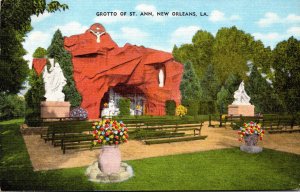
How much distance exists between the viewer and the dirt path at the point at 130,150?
8.34m

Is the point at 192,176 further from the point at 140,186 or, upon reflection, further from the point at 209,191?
the point at 140,186

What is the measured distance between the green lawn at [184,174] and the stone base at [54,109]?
6.69 m

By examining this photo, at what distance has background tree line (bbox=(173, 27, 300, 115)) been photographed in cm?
2939

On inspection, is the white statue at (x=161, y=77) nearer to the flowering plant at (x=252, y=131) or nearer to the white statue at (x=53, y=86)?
the white statue at (x=53, y=86)

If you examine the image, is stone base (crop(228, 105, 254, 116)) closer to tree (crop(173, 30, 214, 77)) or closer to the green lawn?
the green lawn

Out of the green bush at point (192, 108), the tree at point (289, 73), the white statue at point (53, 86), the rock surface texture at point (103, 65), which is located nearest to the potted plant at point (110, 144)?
the tree at point (289, 73)

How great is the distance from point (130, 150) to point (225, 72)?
101ft

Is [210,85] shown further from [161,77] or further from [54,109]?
[54,109]

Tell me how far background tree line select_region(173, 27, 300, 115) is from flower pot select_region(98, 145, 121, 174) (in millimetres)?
16395

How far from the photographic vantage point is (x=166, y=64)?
28594 millimetres

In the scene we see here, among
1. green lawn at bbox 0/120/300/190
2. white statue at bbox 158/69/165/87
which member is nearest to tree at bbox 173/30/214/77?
white statue at bbox 158/69/165/87

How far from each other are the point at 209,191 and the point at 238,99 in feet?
56.4

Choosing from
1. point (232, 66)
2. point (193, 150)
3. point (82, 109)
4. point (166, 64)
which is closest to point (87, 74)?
point (82, 109)

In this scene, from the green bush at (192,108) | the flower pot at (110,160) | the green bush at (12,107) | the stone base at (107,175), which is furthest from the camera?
the green bush at (12,107)
